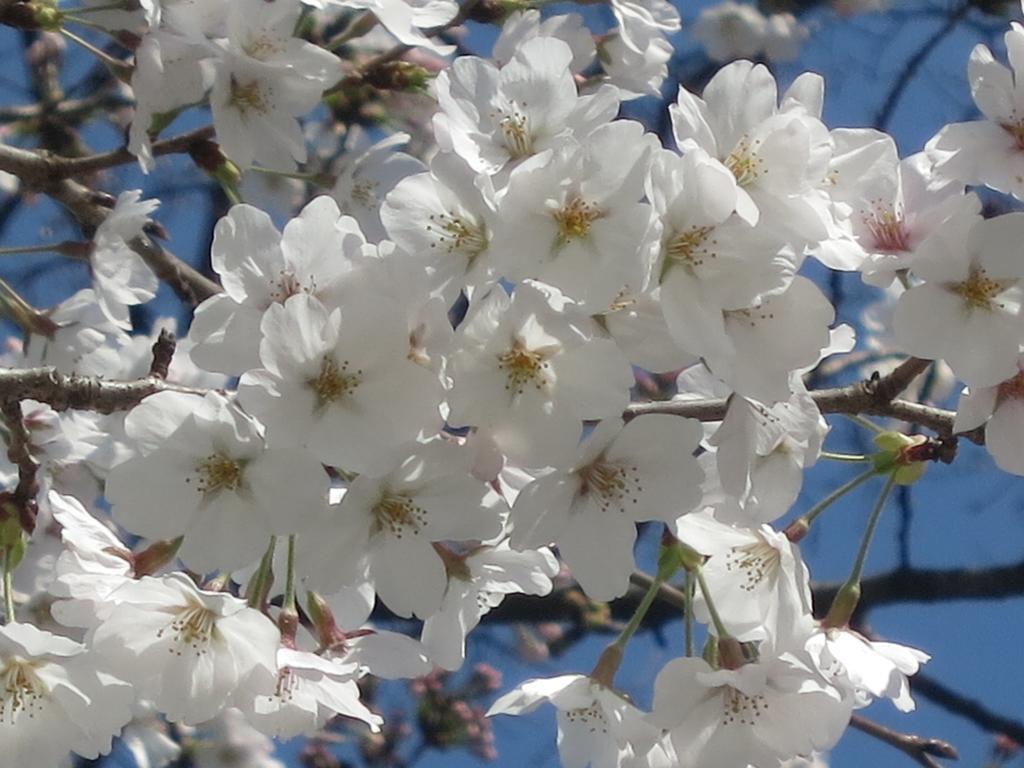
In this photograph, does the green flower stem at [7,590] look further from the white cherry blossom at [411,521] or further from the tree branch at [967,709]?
the tree branch at [967,709]

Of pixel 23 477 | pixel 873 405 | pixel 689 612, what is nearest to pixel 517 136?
pixel 873 405

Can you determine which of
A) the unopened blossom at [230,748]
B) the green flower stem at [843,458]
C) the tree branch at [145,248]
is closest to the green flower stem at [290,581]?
the green flower stem at [843,458]

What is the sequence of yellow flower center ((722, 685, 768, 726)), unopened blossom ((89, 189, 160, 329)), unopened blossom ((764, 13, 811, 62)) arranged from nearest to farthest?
yellow flower center ((722, 685, 768, 726)), unopened blossom ((89, 189, 160, 329)), unopened blossom ((764, 13, 811, 62))

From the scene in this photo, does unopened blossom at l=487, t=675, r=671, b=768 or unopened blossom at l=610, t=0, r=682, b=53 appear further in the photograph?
unopened blossom at l=610, t=0, r=682, b=53

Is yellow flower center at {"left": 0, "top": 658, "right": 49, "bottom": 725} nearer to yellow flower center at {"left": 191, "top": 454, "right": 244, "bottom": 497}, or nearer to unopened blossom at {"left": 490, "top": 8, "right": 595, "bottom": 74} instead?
yellow flower center at {"left": 191, "top": 454, "right": 244, "bottom": 497}

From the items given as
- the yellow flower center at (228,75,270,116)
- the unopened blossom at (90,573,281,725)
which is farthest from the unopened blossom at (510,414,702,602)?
the yellow flower center at (228,75,270,116)

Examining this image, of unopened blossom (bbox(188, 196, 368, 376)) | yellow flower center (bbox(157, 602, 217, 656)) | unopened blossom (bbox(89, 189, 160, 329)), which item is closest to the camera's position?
unopened blossom (bbox(188, 196, 368, 376))

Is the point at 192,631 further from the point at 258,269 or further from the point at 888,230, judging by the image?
the point at 888,230
